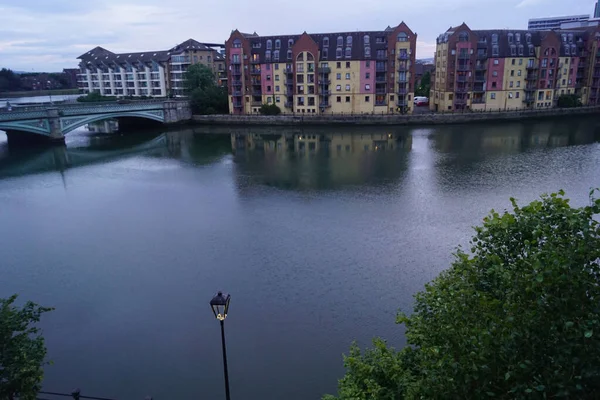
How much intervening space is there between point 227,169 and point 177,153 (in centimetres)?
1473

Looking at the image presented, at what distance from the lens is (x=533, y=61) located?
81.6 meters

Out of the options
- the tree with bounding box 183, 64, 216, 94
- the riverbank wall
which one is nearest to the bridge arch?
the riverbank wall

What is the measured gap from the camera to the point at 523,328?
8023mm

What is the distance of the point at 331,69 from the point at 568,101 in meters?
44.4

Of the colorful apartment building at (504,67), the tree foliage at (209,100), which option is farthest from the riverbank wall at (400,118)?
A: the tree foliage at (209,100)

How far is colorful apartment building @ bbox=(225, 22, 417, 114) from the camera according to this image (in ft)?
261

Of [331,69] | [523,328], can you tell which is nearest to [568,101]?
[331,69]

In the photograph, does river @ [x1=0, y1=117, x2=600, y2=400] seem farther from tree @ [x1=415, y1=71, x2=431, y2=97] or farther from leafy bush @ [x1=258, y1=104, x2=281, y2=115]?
tree @ [x1=415, y1=71, x2=431, y2=97]

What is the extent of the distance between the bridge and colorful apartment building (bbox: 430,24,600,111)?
176 feet

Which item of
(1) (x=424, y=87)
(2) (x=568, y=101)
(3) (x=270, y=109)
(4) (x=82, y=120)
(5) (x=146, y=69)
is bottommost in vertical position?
(4) (x=82, y=120)

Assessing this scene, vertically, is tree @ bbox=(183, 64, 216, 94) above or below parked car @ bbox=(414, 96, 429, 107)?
above

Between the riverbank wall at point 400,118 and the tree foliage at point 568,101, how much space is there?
49.5 inches

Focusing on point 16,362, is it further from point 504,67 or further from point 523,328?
point 504,67

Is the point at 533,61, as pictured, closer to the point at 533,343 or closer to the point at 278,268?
the point at 278,268
